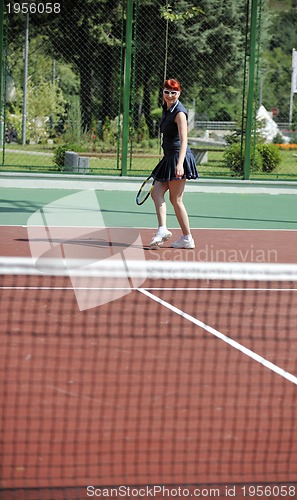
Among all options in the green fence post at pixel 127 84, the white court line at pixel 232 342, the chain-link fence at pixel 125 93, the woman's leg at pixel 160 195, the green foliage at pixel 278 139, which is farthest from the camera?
the green foliage at pixel 278 139

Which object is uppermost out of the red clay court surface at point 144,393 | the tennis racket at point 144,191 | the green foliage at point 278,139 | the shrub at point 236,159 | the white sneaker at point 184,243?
the green foliage at point 278,139

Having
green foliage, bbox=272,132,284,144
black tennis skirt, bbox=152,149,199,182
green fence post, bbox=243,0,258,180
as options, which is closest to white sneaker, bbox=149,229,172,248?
black tennis skirt, bbox=152,149,199,182

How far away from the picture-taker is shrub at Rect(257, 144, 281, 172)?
65.4 ft

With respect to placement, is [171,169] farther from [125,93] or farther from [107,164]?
[107,164]

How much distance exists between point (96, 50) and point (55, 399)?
16.7 meters

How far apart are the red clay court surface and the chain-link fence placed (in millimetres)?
10025

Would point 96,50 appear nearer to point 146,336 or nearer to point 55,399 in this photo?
point 146,336

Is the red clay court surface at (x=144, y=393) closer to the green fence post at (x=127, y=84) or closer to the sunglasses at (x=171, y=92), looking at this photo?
the sunglasses at (x=171, y=92)

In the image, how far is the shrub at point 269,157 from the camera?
19.9m

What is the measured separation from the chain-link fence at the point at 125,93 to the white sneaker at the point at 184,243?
6837 mm

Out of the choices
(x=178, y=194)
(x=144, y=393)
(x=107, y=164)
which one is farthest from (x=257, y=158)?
(x=144, y=393)

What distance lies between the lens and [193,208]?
16.0 m

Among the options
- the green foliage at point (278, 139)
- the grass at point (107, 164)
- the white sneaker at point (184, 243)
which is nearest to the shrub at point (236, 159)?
the grass at point (107, 164)

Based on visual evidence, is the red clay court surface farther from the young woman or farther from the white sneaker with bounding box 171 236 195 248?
the white sneaker with bounding box 171 236 195 248
